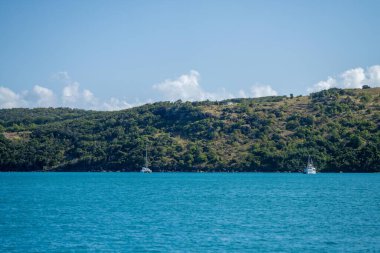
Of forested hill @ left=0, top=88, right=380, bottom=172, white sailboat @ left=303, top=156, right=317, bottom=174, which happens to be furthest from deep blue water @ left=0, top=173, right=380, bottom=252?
forested hill @ left=0, top=88, right=380, bottom=172

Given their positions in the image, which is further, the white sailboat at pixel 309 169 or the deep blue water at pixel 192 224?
the white sailboat at pixel 309 169

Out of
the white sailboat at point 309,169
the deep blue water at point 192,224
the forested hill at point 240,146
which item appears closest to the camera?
the deep blue water at point 192,224

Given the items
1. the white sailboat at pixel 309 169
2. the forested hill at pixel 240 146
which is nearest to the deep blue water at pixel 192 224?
the white sailboat at pixel 309 169

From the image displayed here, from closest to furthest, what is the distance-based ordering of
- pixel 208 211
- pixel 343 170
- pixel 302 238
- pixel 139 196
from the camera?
pixel 302 238
pixel 208 211
pixel 139 196
pixel 343 170

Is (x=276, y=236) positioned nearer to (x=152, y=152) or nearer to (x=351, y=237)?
(x=351, y=237)

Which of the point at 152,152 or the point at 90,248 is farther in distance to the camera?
the point at 152,152

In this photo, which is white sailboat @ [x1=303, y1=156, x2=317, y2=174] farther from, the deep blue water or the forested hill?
the deep blue water

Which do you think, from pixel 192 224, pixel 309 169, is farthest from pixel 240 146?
pixel 192 224

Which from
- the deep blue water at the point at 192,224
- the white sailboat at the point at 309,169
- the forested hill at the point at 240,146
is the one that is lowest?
the deep blue water at the point at 192,224

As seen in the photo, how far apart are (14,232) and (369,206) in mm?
40499

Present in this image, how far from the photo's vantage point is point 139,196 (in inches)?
3455

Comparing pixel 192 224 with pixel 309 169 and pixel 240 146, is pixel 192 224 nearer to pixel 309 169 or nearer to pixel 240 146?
pixel 309 169

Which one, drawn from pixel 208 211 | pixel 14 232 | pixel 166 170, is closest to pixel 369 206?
pixel 208 211

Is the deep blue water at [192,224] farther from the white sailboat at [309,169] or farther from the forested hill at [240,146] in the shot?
the forested hill at [240,146]
